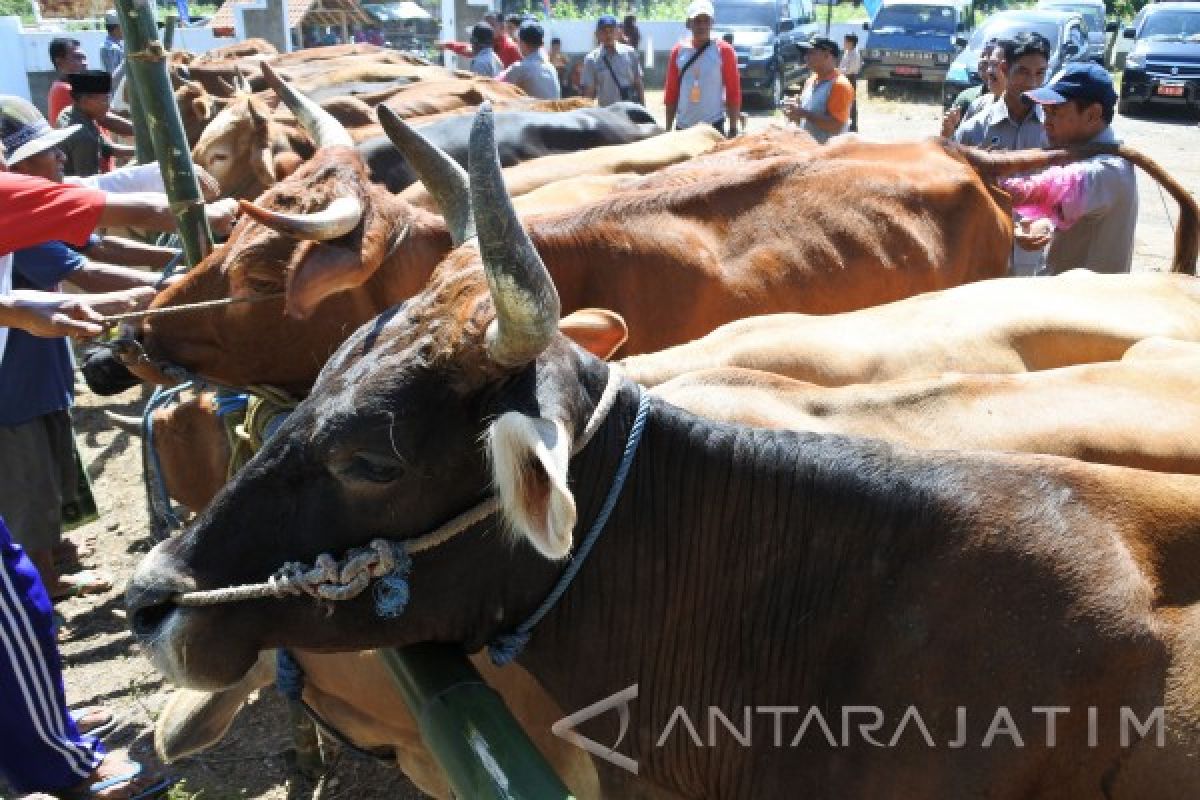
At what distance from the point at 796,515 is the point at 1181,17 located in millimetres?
25160

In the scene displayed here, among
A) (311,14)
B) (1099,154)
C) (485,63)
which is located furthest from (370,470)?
(311,14)

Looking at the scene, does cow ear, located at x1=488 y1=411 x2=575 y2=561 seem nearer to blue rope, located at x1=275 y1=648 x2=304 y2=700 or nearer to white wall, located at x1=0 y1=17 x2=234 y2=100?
blue rope, located at x1=275 y1=648 x2=304 y2=700

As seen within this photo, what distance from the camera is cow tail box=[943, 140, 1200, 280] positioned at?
5.12m

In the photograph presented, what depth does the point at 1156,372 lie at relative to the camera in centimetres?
353

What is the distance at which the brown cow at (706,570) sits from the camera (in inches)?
81.0

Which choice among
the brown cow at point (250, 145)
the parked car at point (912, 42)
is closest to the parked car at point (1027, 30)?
the parked car at point (912, 42)

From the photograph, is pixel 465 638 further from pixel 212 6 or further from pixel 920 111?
pixel 212 6

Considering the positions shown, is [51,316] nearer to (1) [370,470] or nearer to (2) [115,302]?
(2) [115,302]

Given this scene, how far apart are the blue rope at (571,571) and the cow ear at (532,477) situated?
0.31m

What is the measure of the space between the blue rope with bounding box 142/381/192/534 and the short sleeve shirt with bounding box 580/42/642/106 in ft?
31.8


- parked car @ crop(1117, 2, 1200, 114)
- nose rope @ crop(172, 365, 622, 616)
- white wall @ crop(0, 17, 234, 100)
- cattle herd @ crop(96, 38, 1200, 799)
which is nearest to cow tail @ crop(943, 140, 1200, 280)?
cattle herd @ crop(96, 38, 1200, 799)

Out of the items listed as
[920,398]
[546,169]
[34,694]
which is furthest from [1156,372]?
[546,169]

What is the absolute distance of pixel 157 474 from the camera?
14.9ft

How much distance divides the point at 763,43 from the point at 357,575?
876 inches
